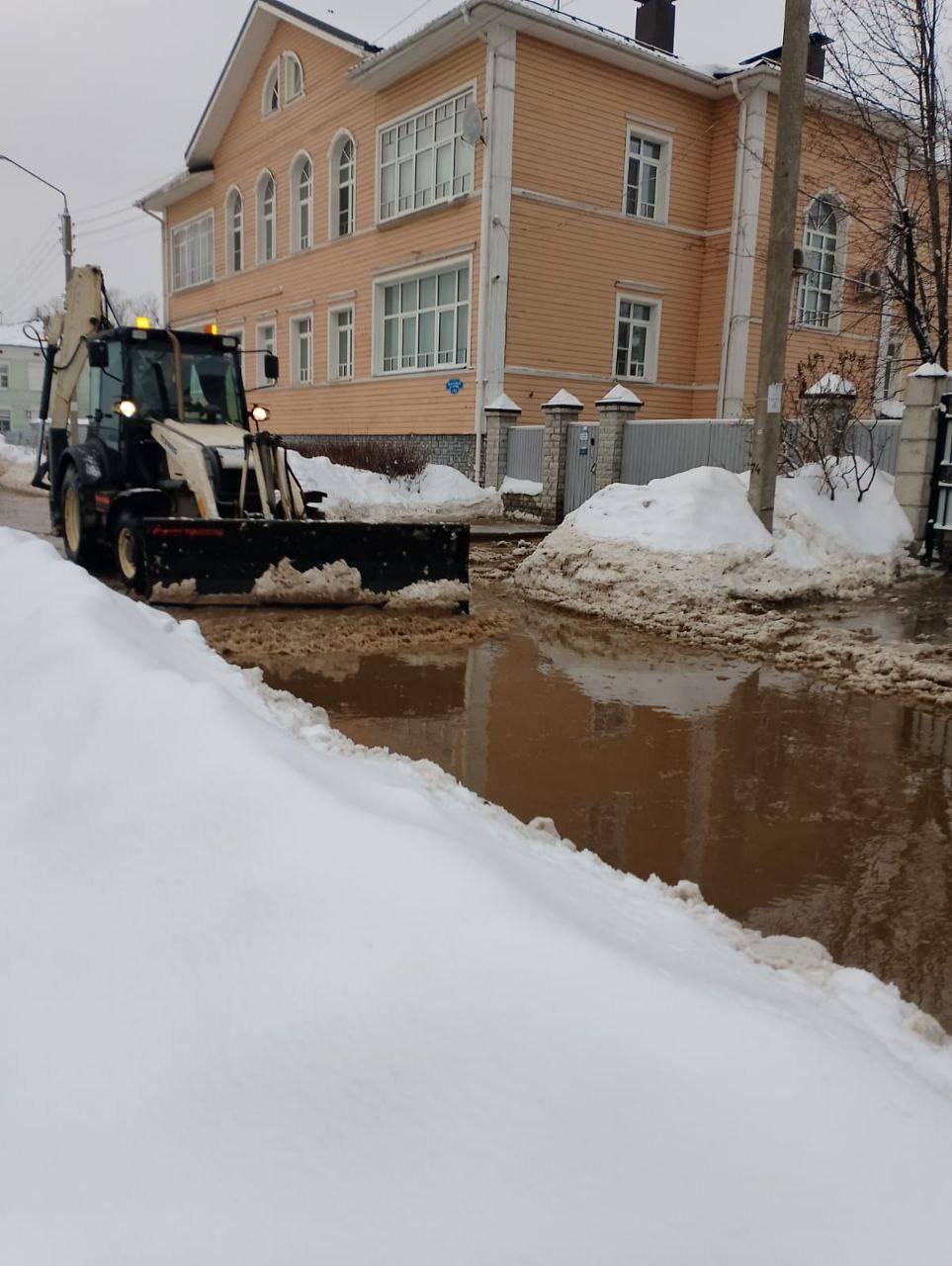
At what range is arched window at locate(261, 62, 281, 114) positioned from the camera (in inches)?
1030

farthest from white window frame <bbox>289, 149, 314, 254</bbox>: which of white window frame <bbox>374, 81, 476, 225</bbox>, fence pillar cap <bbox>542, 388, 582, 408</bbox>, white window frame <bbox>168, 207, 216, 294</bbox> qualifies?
fence pillar cap <bbox>542, 388, 582, 408</bbox>

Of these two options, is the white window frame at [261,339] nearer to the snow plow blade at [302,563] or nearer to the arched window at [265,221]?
the arched window at [265,221]

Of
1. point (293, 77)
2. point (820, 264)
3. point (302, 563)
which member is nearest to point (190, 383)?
point (302, 563)

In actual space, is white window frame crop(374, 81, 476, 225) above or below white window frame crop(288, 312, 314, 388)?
above

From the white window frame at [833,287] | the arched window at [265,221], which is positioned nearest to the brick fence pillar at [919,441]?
the white window frame at [833,287]

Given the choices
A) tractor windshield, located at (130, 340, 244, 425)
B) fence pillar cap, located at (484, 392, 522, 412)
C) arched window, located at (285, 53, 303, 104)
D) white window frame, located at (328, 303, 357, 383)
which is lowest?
tractor windshield, located at (130, 340, 244, 425)

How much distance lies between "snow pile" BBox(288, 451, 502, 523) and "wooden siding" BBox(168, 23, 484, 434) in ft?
5.25

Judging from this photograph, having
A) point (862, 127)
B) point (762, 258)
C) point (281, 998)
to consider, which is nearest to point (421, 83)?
point (762, 258)

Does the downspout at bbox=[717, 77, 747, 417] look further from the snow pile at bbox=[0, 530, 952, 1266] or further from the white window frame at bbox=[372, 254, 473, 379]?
the snow pile at bbox=[0, 530, 952, 1266]

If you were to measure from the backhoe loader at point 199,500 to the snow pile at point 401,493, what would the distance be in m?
7.12

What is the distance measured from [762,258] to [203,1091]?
21.4m

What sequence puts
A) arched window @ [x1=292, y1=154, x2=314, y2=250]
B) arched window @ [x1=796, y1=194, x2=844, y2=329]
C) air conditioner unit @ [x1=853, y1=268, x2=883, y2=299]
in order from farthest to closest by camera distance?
1. arched window @ [x1=292, y1=154, x2=314, y2=250]
2. arched window @ [x1=796, y1=194, x2=844, y2=329]
3. air conditioner unit @ [x1=853, y1=268, x2=883, y2=299]

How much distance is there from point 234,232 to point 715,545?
24.8 metres

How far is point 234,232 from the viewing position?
29656mm
